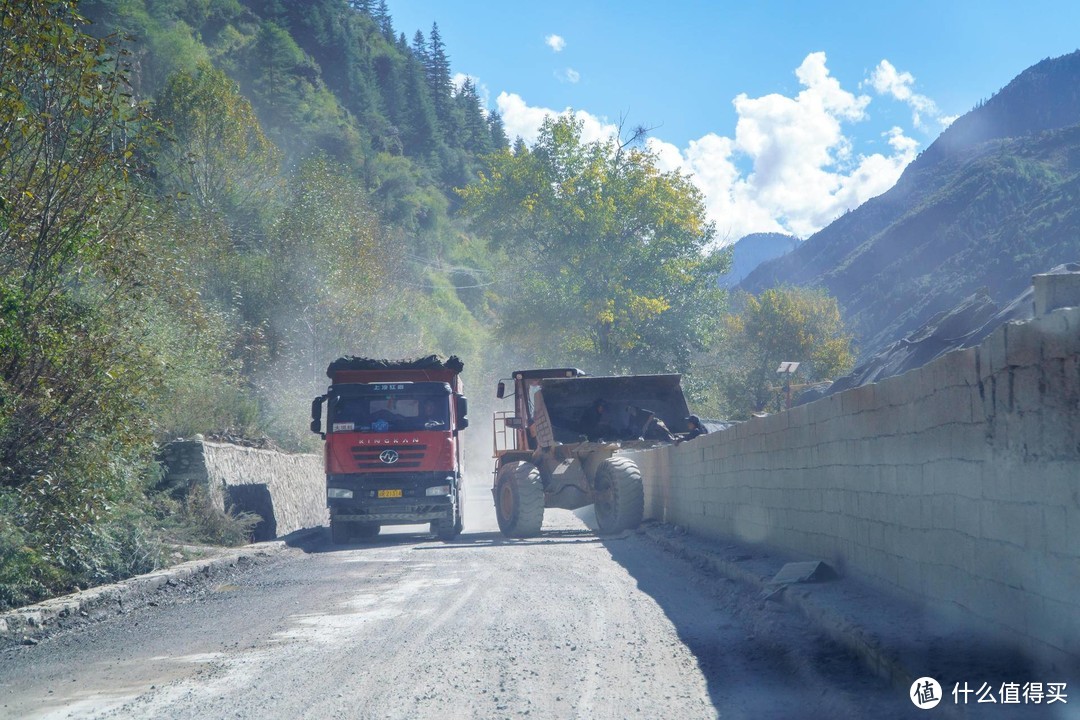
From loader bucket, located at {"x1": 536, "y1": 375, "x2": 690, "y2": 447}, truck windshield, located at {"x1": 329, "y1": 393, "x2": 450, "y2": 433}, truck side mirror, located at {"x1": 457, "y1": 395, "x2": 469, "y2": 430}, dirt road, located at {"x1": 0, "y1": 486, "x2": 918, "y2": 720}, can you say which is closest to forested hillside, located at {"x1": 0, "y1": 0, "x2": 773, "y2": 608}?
dirt road, located at {"x1": 0, "y1": 486, "x2": 918, "y2": 720}

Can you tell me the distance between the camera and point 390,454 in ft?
58.6

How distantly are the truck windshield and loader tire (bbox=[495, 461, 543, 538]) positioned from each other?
1571 mm

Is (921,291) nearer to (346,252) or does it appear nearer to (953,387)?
(346,252)

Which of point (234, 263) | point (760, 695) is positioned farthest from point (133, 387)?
point (234, 263)

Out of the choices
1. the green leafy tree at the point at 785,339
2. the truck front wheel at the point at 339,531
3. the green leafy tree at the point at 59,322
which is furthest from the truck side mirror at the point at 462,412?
the green leafy tree at the point at 785,339

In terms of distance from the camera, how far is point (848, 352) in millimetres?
61062

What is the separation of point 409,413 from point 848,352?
4787cm

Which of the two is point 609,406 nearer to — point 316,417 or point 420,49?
point 316,417

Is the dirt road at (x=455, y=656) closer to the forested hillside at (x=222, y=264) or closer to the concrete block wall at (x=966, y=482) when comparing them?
the concrete block wall at (x=966, y=482)

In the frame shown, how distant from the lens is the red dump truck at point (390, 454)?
58.3ft

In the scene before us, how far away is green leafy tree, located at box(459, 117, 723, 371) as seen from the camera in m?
47.1

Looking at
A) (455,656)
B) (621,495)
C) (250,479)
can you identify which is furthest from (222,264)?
(455,656)

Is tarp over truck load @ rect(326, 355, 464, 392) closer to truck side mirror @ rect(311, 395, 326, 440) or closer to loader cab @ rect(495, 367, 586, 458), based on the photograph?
truck side mirror @ rect(311, 395, 326, 440)

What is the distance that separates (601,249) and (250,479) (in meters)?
30.0
